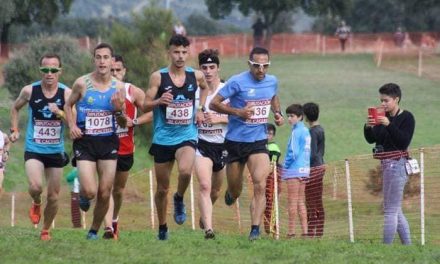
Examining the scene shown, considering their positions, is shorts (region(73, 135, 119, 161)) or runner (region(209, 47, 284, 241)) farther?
runner (region(209, 47, 284, 241))

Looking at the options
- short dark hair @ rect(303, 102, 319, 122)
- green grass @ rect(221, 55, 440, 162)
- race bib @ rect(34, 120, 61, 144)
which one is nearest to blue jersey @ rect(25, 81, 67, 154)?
race bib @ rect(34, 120, 61, 144)

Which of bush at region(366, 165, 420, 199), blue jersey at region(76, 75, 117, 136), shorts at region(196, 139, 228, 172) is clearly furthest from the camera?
bush at region(366, 165, 420, 199)

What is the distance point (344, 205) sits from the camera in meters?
23.8

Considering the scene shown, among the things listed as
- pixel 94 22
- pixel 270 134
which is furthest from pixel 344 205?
pixel 94 22

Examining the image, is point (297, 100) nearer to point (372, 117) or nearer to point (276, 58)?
point (276, 58)

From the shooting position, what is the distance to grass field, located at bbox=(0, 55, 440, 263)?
12.3 m

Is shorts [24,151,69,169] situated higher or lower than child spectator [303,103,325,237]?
higher

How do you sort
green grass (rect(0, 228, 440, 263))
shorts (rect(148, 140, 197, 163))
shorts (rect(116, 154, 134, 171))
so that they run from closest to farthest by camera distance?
green grass (rect(0, 228, 440, 263)) → shorts (rect(148, 140, 197, 163)) → shorts (rect(116, 154, 134, 171))

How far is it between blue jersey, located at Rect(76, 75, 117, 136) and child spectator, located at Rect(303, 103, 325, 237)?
4.50 meters

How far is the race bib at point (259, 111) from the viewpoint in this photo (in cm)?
1398

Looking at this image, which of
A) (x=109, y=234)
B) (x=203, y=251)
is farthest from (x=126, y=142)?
(x=203, y=251)

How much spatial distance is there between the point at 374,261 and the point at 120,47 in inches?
757

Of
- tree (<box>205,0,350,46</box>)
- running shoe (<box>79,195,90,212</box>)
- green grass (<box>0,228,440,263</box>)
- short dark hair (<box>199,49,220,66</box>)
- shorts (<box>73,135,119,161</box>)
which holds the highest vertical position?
short dark hair (<box>199,49,220,66</box>)

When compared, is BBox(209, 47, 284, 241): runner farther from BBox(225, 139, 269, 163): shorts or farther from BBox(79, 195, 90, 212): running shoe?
BBox(79, 195, 90, 212): running shoe
